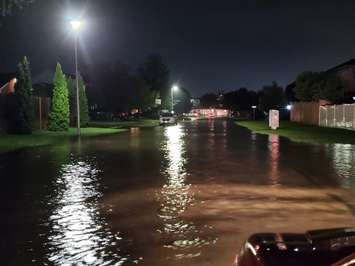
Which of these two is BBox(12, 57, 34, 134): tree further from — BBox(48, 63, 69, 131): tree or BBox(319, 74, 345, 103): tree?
BBox(319, 74, 345, 103): tree

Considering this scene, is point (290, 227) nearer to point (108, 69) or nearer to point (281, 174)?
point (281, 174)

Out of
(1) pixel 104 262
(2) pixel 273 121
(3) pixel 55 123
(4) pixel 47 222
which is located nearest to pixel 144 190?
(4) pixel 47 222

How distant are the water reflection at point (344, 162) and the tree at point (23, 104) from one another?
64.8ft

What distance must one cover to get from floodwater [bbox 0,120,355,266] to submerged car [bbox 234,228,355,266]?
2.89 meters

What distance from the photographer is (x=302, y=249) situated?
3.78m

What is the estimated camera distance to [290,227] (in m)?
8.88

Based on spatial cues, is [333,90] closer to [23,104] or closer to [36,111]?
[36,111]

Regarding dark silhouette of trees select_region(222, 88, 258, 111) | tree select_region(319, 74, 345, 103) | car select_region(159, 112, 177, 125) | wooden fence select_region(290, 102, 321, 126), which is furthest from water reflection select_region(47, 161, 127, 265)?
dark silhouette of trees select_region(222, 88, 258, 111)

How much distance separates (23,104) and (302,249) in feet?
117

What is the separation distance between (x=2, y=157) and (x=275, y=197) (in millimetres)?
13715

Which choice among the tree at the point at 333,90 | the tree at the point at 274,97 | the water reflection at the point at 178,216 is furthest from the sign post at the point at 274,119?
the tree at the point at 274,97

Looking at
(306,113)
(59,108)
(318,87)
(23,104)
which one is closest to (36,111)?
(59,108)

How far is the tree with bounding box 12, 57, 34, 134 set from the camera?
3722 centimetres

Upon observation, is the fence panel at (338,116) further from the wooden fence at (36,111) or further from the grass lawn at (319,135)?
the wooden fence at (36,111)
